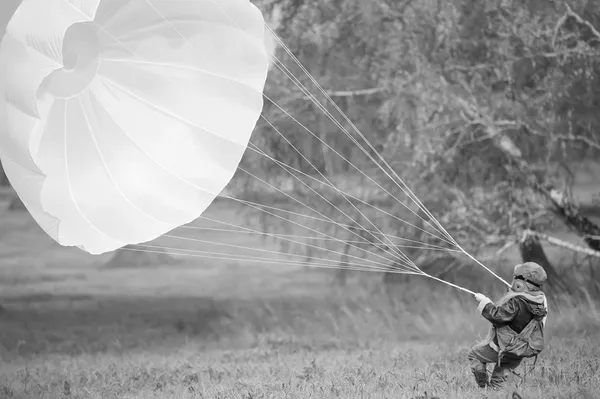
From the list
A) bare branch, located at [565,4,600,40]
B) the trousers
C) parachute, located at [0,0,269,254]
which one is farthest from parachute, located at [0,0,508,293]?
bare branch, located at [565,4,600,40]

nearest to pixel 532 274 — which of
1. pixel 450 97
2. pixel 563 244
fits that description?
pixel 450 97

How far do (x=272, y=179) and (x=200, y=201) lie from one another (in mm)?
2761

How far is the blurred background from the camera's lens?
7102 mm

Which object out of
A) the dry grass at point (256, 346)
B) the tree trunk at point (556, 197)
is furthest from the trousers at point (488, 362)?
the tree trunk at point (556, 197)

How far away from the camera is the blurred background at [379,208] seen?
23.3 feet

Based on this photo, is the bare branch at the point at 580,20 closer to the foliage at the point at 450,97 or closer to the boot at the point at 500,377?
the foliage at the point at 450,97

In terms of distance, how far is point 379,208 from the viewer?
293 inches

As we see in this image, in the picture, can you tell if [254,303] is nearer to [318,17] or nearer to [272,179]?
[272,179]

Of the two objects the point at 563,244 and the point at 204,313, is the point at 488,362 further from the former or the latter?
the point at 204,313

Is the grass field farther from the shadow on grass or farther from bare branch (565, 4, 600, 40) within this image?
bare branch (565, 4, 600, 40)

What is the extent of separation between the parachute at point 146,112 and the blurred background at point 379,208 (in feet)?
7.47

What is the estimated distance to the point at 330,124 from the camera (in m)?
7.57

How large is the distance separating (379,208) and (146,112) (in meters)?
3.00

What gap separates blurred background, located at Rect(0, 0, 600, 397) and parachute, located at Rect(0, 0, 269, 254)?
2275 mm
